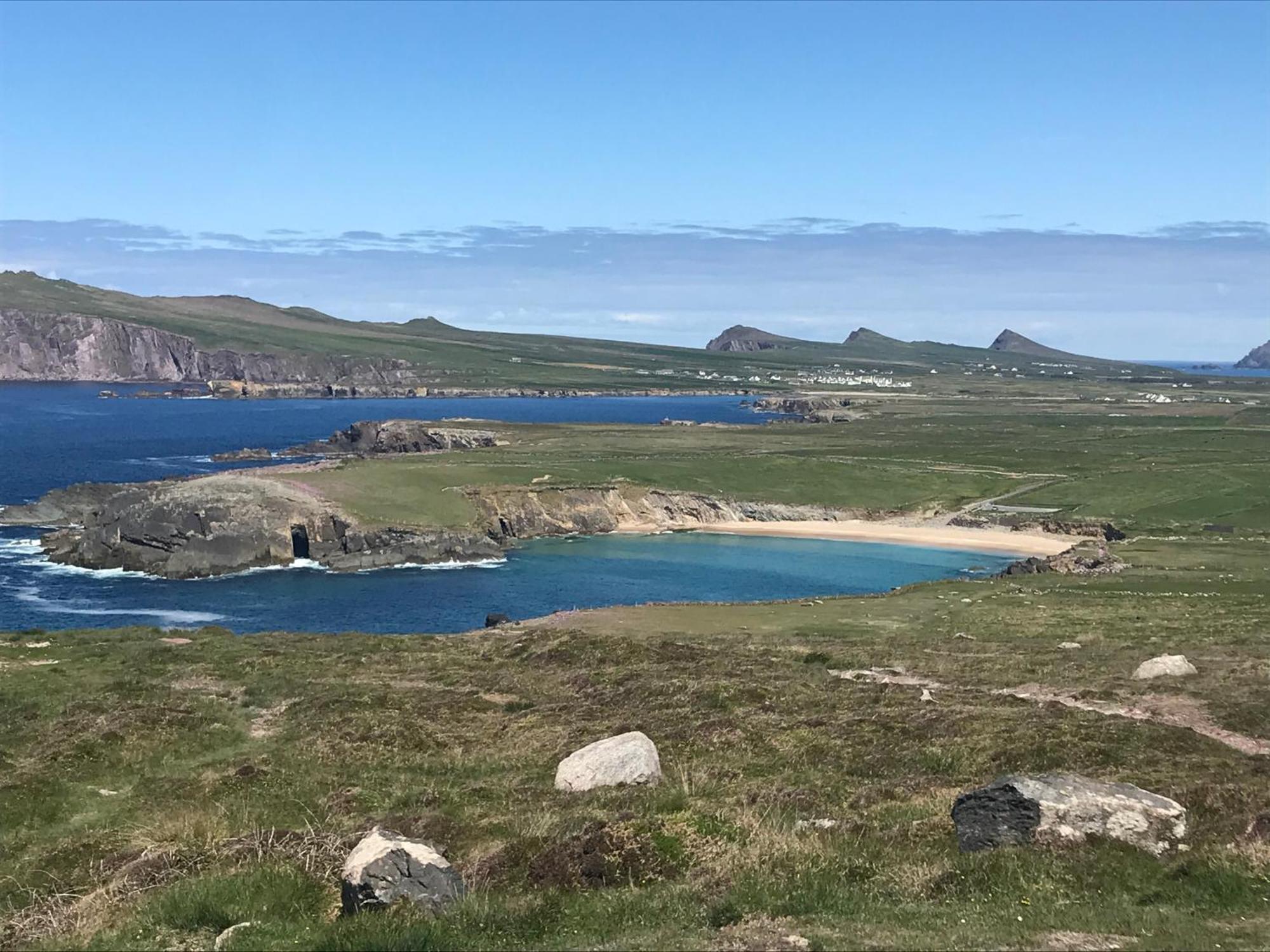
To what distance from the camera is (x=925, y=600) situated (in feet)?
234

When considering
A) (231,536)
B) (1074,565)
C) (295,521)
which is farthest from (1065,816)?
(295,521)

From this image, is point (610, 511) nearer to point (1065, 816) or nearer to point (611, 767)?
point (611, 767)

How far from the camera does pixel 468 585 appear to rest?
91000mm

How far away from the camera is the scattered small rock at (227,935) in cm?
1597

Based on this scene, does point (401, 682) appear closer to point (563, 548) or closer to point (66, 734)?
point (66, 734)

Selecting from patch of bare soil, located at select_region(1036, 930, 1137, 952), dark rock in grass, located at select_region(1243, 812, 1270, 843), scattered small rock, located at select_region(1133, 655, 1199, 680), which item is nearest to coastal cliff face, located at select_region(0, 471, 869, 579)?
scattered small rock, located at select_region(1133, 655, 1199, 680)

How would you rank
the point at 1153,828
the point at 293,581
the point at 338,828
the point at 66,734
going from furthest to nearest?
the point at 293,581 → the point at 66,734 → the point at 338,828 → the point at 1153,828

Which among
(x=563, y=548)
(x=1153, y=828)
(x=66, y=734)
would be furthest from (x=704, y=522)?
(x=1153, y=828)

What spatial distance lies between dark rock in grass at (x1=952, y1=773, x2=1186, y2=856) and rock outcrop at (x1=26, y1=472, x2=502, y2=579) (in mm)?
83969

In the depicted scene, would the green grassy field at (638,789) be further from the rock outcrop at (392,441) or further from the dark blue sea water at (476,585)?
the rock outcrop at (392,441)

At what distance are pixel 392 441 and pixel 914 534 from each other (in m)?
88.3

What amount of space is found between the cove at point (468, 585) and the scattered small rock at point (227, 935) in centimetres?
5696

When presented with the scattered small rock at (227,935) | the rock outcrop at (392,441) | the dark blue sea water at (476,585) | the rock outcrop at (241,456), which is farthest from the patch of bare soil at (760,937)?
the rock outcrop at (241,456)

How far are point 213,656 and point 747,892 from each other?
35585 millimetres
